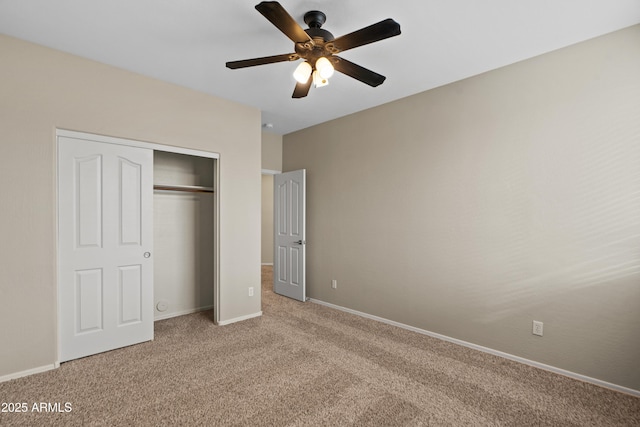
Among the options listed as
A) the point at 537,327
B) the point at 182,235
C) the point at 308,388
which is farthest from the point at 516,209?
the point at 182,235

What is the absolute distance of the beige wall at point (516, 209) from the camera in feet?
7.79

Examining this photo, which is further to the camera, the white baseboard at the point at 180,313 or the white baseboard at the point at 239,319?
the white baseboard at the point at 180,313

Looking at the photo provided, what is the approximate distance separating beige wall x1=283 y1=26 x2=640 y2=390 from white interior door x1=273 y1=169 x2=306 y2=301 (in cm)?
87

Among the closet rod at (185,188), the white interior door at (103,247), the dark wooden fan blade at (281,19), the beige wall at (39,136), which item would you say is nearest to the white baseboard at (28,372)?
the beige wall at (39,136)

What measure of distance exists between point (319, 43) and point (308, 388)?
247 centimetres

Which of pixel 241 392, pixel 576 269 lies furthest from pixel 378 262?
pixel 241 392

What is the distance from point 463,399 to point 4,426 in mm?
2987

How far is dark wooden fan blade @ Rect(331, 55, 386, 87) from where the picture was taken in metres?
2.17

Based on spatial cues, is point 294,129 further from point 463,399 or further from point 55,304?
point 463,399

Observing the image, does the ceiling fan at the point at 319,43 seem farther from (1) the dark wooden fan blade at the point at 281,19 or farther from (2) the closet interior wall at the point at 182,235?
(2) the closet interior wall at the point at 182,235

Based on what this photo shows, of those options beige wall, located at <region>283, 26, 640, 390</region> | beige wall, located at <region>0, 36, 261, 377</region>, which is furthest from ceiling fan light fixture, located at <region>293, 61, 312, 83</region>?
beige wall, located at <region>0, 36, 261, 377</region>

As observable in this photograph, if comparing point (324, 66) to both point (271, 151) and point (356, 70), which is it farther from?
point (271, 151)

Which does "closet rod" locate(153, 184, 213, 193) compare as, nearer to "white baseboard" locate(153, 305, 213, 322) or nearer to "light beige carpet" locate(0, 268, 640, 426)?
"white baseboard" locate(153, 305, 213, 322)

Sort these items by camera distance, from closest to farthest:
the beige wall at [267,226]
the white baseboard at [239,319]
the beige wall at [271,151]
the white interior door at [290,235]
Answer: the white baseboard at [239,319]
the white interior door at [290,235]
the beige wall at [271,151]
the beige wall at [267,226]
